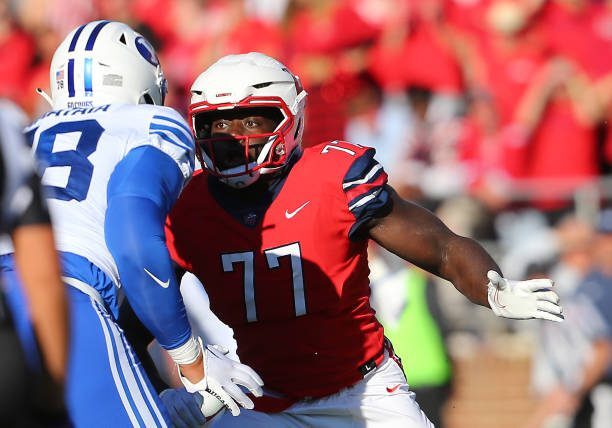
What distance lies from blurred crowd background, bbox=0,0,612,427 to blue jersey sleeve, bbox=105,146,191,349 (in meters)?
5.05

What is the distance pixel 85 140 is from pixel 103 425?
0.98 metres

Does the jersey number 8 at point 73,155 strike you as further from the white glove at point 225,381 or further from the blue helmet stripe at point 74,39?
the white glove at point 225,381

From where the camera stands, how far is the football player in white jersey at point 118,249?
3.64m

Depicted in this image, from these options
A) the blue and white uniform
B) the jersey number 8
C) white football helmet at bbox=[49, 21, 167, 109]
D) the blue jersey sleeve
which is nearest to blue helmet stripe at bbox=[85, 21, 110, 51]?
white football helmet at bbox=[49, 21, 167, 109]

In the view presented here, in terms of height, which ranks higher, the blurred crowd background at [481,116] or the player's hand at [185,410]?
the player's hand at [185,410]

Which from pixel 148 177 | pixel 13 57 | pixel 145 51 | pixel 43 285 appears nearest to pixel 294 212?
pixel 148 177

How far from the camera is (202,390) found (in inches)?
150

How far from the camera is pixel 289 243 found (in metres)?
4.37

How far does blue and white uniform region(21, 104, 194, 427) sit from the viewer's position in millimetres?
3635

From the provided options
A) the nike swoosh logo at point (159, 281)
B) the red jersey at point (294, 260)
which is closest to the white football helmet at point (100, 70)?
the red jersey at point (294, 260)

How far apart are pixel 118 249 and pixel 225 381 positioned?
55cm

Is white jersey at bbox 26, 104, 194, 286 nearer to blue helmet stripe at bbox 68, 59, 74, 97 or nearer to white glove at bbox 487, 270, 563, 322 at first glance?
blue helmet stripe at bbox 68, 59, 74, 97

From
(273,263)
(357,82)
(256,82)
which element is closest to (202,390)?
(273,263)

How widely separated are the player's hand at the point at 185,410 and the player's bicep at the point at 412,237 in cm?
89
